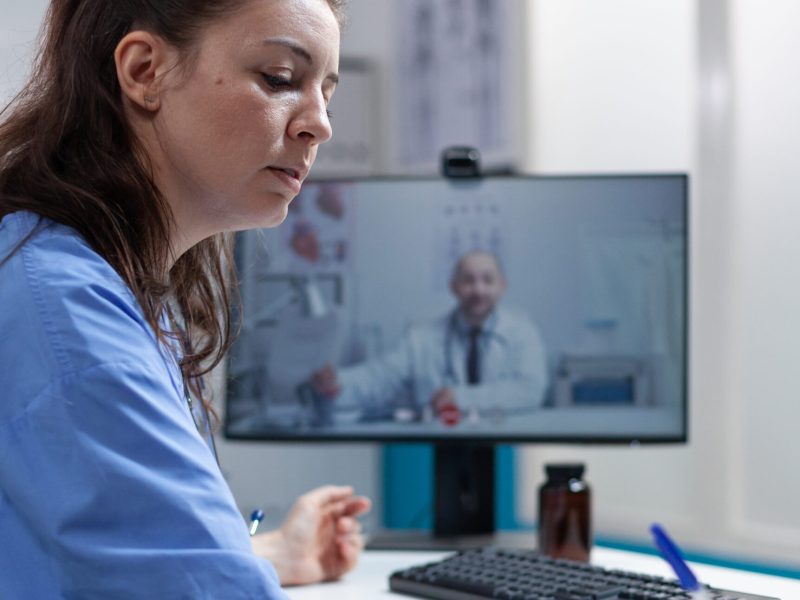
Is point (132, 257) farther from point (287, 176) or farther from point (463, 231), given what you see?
point (463, 231)

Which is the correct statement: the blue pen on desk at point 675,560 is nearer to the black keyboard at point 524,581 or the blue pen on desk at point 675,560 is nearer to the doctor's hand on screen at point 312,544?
the black keyboard at point 524,581

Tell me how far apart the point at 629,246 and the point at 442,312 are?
0.92 ft

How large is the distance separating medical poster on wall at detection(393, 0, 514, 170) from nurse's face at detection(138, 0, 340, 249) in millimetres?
1681

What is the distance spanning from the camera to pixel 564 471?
139cm

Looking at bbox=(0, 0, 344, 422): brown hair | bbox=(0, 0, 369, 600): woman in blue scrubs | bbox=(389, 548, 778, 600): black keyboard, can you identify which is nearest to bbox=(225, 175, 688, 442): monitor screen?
bbox=(389, 548, 778, 600): black keyboard

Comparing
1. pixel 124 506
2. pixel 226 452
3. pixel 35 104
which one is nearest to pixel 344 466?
pixel 226 452

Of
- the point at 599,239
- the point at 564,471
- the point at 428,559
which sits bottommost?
the point at 428,559

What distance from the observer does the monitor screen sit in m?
1.52

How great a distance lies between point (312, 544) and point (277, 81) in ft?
2.10

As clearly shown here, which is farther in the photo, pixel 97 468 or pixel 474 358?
pixel 474 358

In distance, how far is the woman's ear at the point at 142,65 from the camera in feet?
2.83

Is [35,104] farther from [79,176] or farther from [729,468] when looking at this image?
[729,468]

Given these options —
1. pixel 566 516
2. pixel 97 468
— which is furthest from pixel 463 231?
pixel 97 468

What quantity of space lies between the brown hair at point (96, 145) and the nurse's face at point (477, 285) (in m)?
0.64
